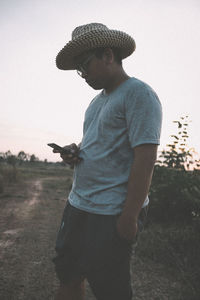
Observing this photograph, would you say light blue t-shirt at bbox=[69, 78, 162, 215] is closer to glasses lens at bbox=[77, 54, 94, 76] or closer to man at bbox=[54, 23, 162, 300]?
man at bbox=[54, 23, 162, 300]

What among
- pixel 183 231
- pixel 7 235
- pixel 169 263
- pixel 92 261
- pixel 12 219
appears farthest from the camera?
pixel 12 219

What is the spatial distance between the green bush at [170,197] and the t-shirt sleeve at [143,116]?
3131 mm

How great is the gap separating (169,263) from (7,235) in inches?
117

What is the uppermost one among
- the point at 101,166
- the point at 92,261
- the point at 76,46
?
the point at 76,46

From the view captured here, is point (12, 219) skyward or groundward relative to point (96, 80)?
groundward

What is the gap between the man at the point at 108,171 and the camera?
1178mm

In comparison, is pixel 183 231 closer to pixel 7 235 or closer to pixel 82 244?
pixel 82 244

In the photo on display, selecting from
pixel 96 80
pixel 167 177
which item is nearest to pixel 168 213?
pixel 167 177

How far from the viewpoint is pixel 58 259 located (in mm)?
1473

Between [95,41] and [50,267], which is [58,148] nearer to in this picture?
[95,41]

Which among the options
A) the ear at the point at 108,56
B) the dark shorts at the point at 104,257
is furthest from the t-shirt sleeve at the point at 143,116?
the dark shorts at the point at 104,257

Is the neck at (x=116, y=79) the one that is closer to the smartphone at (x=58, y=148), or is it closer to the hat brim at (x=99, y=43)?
the hat brim at (x=99, y=43)

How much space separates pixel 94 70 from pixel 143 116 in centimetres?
53

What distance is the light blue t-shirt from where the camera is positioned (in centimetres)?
119
